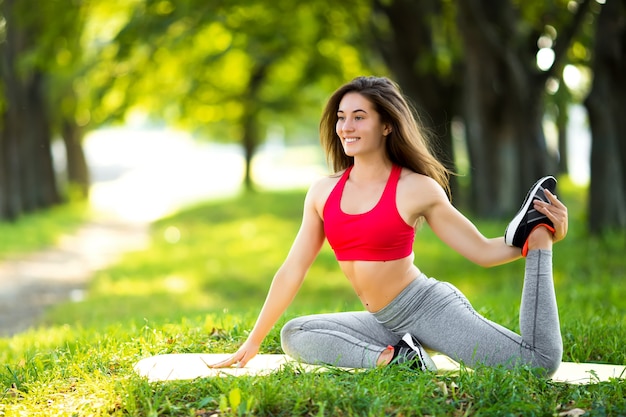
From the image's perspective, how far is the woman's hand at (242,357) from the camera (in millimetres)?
4688

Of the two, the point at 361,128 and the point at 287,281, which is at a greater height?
the point at 361,128

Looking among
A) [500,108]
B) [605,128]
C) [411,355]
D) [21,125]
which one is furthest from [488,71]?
[21,125]

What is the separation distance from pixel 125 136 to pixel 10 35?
64.9m

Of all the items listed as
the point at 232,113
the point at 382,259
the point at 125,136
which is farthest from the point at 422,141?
the point at 125,136

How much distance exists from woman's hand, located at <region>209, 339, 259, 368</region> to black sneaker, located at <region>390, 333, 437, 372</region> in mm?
789

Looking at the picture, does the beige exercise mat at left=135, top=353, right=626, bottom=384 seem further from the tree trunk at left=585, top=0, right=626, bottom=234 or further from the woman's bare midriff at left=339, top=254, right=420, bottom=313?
the tree trunk at left=585, top=0, right=626, bottom=234

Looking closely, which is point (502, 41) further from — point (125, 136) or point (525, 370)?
point (125, 136)

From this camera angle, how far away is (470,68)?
1446cm

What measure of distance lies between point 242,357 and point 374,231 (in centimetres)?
103

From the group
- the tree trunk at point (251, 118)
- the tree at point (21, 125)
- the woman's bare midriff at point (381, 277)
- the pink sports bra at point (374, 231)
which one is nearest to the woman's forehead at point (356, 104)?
the pink sports bra at point (374, 231)

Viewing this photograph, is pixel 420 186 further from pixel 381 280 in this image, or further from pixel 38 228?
pixel 38 228

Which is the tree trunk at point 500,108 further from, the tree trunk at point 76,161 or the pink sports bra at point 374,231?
the tree trunk at point 76,161

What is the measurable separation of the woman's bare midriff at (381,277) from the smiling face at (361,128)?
62 cm

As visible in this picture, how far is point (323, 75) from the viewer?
1947 centimetres
